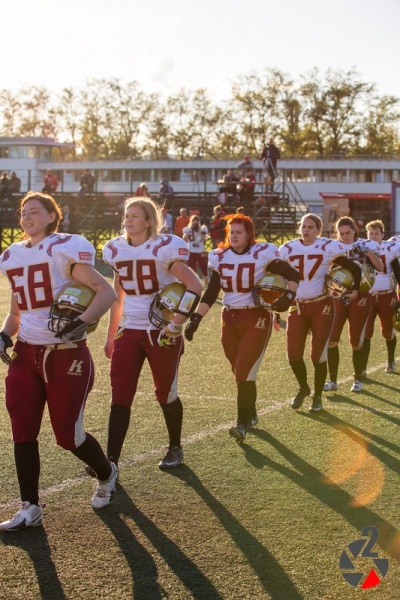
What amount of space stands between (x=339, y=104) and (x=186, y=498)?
67070 millimetres

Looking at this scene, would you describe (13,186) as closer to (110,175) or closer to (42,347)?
(42,347)

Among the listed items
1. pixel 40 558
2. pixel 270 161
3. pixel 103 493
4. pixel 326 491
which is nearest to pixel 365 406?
pixel 326 491

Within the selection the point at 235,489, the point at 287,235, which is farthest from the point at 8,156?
the point at 235,489

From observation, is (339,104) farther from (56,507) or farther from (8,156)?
(56,507)

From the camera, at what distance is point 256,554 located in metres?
4.73

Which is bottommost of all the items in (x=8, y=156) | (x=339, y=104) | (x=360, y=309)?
(x=360, y=309)

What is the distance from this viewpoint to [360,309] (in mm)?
9797

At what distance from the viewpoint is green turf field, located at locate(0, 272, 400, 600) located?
436 centimetres

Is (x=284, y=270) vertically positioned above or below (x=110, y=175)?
below

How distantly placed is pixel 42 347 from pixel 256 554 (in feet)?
5.25

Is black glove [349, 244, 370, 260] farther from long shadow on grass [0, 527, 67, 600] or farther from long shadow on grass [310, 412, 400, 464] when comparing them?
long shadow on grass [0, 527, 67, 600]

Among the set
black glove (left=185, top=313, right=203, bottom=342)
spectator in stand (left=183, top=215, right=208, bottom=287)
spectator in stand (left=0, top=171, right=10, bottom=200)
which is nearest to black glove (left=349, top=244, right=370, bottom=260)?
black glove (left=185, top=313, right=203, bottom=342)

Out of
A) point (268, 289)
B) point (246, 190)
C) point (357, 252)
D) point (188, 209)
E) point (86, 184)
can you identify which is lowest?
point (268, 289)

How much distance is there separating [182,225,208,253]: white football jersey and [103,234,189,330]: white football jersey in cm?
1513
